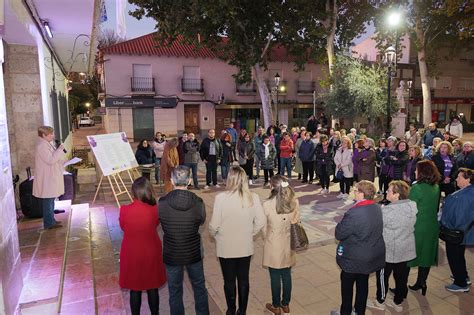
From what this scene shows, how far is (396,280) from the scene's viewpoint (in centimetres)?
423

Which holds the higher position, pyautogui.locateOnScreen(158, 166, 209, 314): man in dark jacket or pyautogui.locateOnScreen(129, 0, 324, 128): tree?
pyautogui.locateOnScreen(129, 0, 324, 128): tree

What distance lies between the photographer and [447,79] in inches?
1480

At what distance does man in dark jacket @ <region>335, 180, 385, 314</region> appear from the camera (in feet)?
11.6

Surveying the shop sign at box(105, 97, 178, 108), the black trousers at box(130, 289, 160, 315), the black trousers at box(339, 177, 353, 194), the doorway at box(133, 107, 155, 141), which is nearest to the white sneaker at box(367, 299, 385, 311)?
the black trousers at box(130, 289, 160, 315)

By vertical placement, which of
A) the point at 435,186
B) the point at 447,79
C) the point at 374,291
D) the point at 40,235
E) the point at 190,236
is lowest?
the point at 374,291

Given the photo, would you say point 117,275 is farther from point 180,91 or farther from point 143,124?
point 180,91

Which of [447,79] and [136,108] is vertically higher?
[447,79]

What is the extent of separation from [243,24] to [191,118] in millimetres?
12558

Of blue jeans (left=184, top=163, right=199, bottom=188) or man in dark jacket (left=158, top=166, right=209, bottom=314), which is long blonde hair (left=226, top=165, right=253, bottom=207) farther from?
blue jeans (left=184, top=163, right=199, bottom=188)

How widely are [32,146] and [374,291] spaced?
22.4 ft

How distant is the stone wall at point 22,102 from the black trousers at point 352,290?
657 centimetres

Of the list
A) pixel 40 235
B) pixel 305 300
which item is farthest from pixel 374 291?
pixel 40 235

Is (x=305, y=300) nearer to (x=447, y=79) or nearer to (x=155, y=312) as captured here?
(x=155, y=312)

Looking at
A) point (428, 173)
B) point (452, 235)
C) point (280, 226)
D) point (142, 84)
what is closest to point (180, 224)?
point (280, 226)
